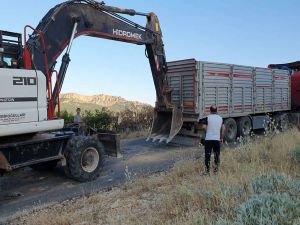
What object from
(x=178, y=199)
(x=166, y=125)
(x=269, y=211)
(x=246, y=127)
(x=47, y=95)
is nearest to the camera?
(x=269, y=211)

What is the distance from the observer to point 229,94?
15.2m

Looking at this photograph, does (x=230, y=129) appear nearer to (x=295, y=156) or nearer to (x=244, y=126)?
(x=244, y=126)

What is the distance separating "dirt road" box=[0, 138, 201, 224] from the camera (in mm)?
7915

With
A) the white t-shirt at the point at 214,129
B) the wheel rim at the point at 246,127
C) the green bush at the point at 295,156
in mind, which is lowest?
the green bush at the point at 295,156

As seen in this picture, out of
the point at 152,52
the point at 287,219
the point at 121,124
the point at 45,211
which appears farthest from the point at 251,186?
the point at 121,124

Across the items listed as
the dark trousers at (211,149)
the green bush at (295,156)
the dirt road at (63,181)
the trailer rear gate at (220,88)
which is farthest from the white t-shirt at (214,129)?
the trailer rear gate at (220,88)

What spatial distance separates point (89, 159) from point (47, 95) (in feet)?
6.23

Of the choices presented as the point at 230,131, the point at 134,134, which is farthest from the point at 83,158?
the point at 134,134

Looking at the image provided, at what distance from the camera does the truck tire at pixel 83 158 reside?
9.09m

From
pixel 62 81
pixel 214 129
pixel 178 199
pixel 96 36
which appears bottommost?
pixel 178 199

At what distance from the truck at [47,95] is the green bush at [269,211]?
533 centimetres

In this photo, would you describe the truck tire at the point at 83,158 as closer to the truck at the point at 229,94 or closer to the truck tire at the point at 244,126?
the truck at the point at 229,94

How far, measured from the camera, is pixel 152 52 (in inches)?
530

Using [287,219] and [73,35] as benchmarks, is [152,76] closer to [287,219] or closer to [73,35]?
[73,35]
